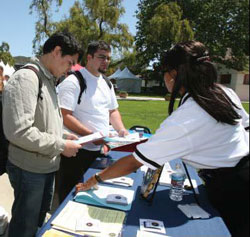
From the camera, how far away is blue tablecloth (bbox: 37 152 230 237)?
1239mm

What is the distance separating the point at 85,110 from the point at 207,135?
1.52m

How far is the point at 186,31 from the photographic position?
2292 cm

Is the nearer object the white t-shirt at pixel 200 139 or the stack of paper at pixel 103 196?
the white t-shirt at pixel 200 139

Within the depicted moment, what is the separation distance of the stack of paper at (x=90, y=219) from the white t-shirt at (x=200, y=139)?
0.43m

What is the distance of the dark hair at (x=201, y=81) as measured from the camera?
1.15 meters

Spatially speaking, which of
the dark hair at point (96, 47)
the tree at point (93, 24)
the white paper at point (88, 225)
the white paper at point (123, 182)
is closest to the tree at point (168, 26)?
the tree at point (93, 24)

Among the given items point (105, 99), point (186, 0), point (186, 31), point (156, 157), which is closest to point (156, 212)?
point (156, 157)

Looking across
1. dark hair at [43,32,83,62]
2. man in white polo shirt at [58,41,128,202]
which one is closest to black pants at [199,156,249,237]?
dark hair at [43,32,83,62]

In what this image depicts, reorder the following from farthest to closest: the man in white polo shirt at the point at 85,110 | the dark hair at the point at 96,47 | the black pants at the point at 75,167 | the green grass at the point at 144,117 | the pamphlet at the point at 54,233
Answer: the green grass at the point at 144,117 → the dark hair at the point at 96,47 → the black pants at the point at 75,167 → the man in white polo shirt at the point at 85,110 → the pamphlet at the point at 54,233

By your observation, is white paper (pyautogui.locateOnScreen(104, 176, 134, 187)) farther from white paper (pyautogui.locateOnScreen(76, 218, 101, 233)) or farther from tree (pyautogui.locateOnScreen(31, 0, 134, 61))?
tree (pyautogui.locateOnScreen(31, 0, 134, 61))

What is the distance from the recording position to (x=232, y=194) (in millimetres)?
1130

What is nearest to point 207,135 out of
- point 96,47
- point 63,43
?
point 63,43

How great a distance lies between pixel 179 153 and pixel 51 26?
19659 mm

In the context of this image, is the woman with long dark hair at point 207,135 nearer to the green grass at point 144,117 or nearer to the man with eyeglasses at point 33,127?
the man with eyeglasses at point 33,127
